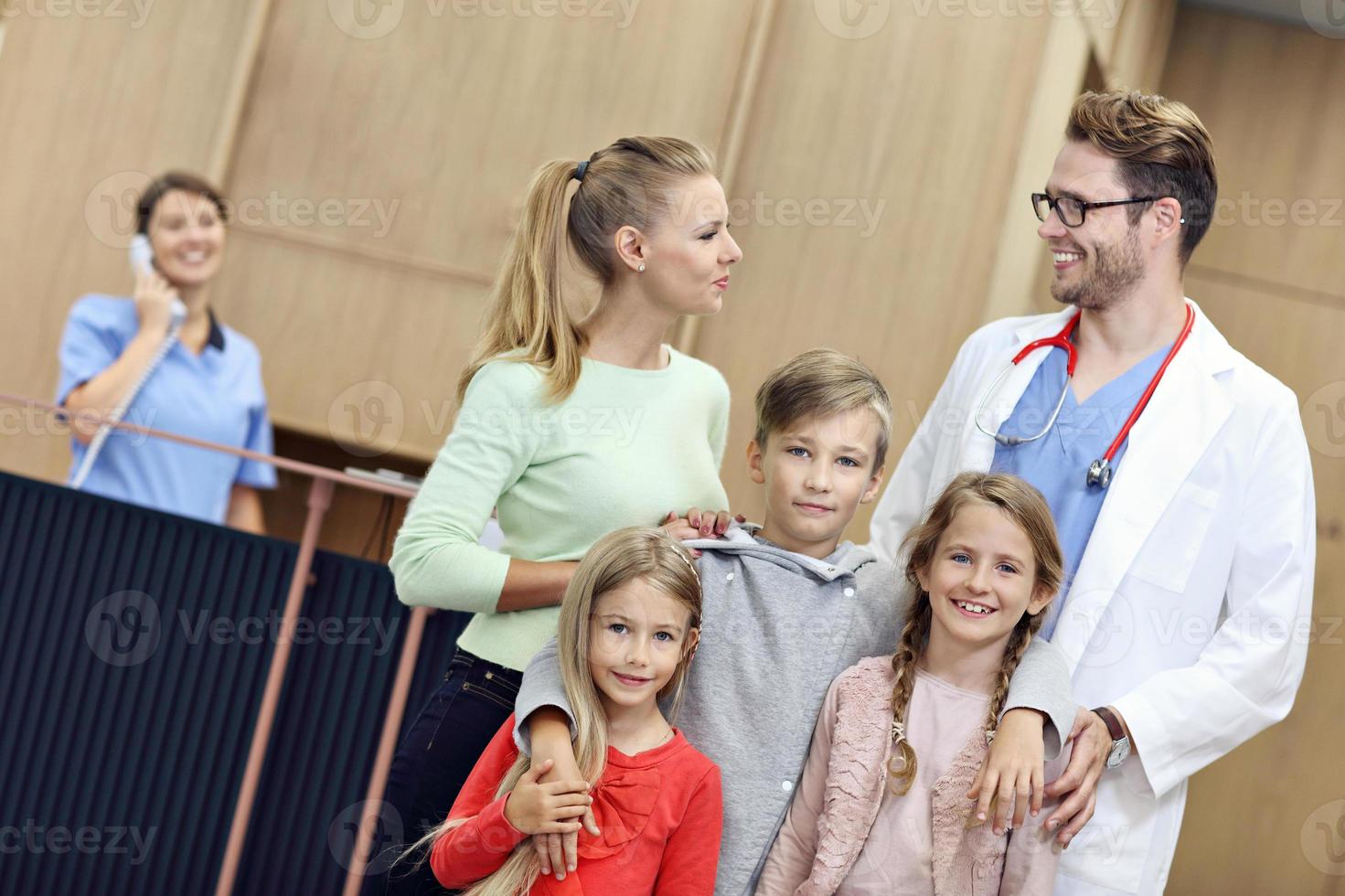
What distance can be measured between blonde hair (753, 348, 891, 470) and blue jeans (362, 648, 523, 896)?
1.51 feet

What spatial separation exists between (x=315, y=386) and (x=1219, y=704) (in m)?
2.73

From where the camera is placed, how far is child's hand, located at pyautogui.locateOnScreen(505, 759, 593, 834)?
4.66 ft

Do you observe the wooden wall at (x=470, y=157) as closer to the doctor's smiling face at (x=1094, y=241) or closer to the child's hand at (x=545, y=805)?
the doctor's smiling face at (x=1094, y=241)

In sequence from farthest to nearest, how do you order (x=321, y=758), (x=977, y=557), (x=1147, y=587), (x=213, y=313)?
(x=213, y=313) < (x=321, y=758) < (x=1147, y=587) < (x=977, y=557)

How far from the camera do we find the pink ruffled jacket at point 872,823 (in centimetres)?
146

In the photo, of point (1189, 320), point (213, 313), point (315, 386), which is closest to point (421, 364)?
point (315, 386)

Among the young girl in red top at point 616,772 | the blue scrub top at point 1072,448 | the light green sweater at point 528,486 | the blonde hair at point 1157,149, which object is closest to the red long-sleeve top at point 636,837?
the young girl in red top at point 616,772

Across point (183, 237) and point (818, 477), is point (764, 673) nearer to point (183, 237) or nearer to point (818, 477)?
point (818, 477)

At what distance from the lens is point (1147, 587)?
5.62ft

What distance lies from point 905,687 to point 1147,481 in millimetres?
459

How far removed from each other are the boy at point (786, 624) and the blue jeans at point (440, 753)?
0.09 m

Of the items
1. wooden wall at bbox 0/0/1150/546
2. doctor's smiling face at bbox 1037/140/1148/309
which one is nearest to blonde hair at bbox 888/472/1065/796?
doctor's smiling face at bbox 1037/140/1148/309

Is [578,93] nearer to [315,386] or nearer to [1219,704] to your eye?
[315,386]

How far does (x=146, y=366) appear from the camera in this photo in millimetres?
3271
